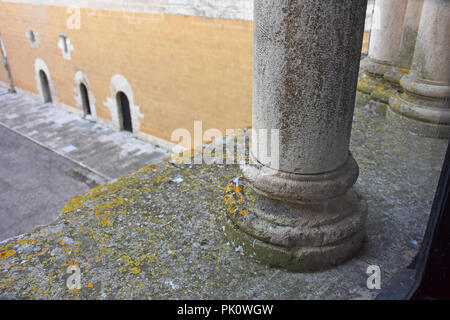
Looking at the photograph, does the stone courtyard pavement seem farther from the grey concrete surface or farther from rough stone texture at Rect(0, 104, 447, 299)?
rough stone texture at Rect(0, 104, 447, 299)

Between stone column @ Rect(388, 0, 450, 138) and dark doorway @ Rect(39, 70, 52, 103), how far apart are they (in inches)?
471

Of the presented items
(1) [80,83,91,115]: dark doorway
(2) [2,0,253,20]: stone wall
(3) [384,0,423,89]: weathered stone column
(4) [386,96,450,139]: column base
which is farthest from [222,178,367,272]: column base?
(1) [80,83,91,115]: dark doorway

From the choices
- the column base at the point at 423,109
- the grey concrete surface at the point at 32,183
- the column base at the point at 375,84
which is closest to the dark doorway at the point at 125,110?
the grey concrete surface at the point at 32,183

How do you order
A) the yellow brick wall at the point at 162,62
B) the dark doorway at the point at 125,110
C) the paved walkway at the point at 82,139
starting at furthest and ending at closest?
the dark doorway at the point at 125,110, the paved walkway at the point at 82,139, the yellow brick wall at the point at 162,62

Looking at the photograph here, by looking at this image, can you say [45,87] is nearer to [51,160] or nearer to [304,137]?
[51,160]

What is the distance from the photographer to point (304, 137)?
1.43 metres

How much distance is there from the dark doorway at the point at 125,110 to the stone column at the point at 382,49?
707cm

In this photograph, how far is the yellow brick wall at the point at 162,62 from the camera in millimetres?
6688

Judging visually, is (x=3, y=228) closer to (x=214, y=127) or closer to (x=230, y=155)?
(x=214, y=127)

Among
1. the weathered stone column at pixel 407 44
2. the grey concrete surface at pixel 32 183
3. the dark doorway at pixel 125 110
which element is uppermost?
the weathered stone column at pixel 407 44

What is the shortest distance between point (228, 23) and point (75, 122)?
19.9 ft

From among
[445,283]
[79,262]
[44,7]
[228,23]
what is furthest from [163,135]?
[445,283]

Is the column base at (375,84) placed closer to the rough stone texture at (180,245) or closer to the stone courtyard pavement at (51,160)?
the rough stone texture at (180,245)

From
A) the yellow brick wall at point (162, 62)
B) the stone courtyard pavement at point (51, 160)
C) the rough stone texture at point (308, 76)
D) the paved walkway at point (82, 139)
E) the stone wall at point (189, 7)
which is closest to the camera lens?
the rough stone texture at point (308, 76)
